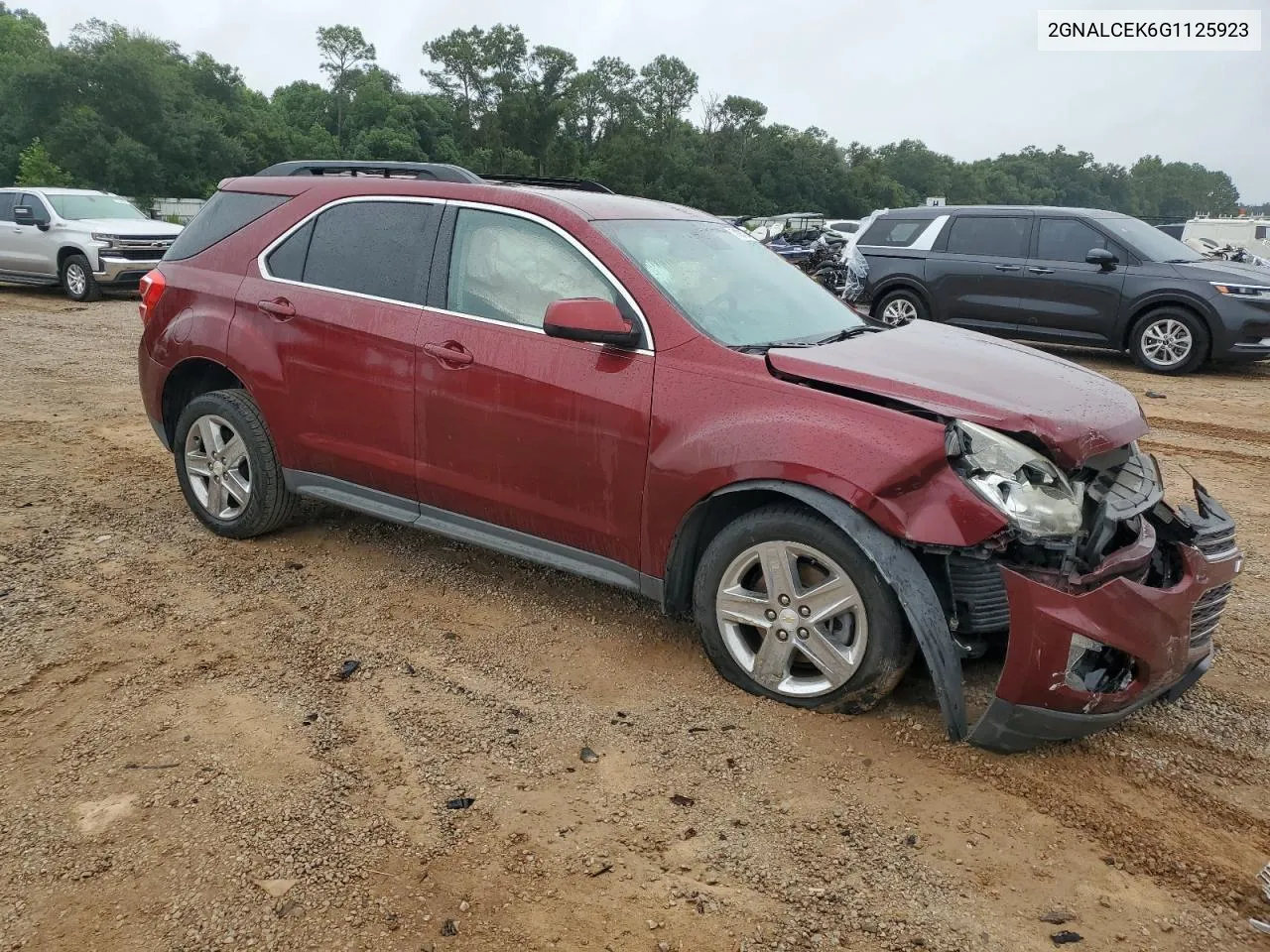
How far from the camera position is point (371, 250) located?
4246mm

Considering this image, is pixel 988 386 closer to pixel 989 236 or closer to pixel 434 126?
pixel 989 236

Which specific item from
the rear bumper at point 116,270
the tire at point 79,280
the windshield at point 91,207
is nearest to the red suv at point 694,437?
the rear bumper at point 116,270

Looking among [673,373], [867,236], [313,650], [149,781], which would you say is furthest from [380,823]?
[867,236]

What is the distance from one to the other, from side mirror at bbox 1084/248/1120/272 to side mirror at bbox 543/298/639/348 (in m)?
8.82

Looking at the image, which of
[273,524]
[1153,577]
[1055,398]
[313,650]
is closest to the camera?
[1153,577]

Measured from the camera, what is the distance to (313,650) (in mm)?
3785

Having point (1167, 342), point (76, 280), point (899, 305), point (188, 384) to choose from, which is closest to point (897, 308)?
point (899, 305)

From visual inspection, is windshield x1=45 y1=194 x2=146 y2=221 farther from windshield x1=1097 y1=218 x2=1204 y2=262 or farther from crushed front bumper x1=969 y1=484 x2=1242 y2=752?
crushed front bumper x1=969 y1=484 x2=1242 y2=752

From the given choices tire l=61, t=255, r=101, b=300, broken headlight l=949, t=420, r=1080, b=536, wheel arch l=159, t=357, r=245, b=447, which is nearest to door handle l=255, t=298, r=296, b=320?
wheel arch l=159, t=357, r=245, b=447

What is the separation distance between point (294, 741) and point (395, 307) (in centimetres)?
183

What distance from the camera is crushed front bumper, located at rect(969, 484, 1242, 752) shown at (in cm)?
279

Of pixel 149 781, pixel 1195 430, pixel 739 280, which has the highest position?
pixel 739 280

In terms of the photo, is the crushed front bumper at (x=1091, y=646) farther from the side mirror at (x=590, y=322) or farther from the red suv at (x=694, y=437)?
the side mirror at (x=590, y=322)

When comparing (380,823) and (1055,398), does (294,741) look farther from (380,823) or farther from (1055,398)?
(1055,398)
